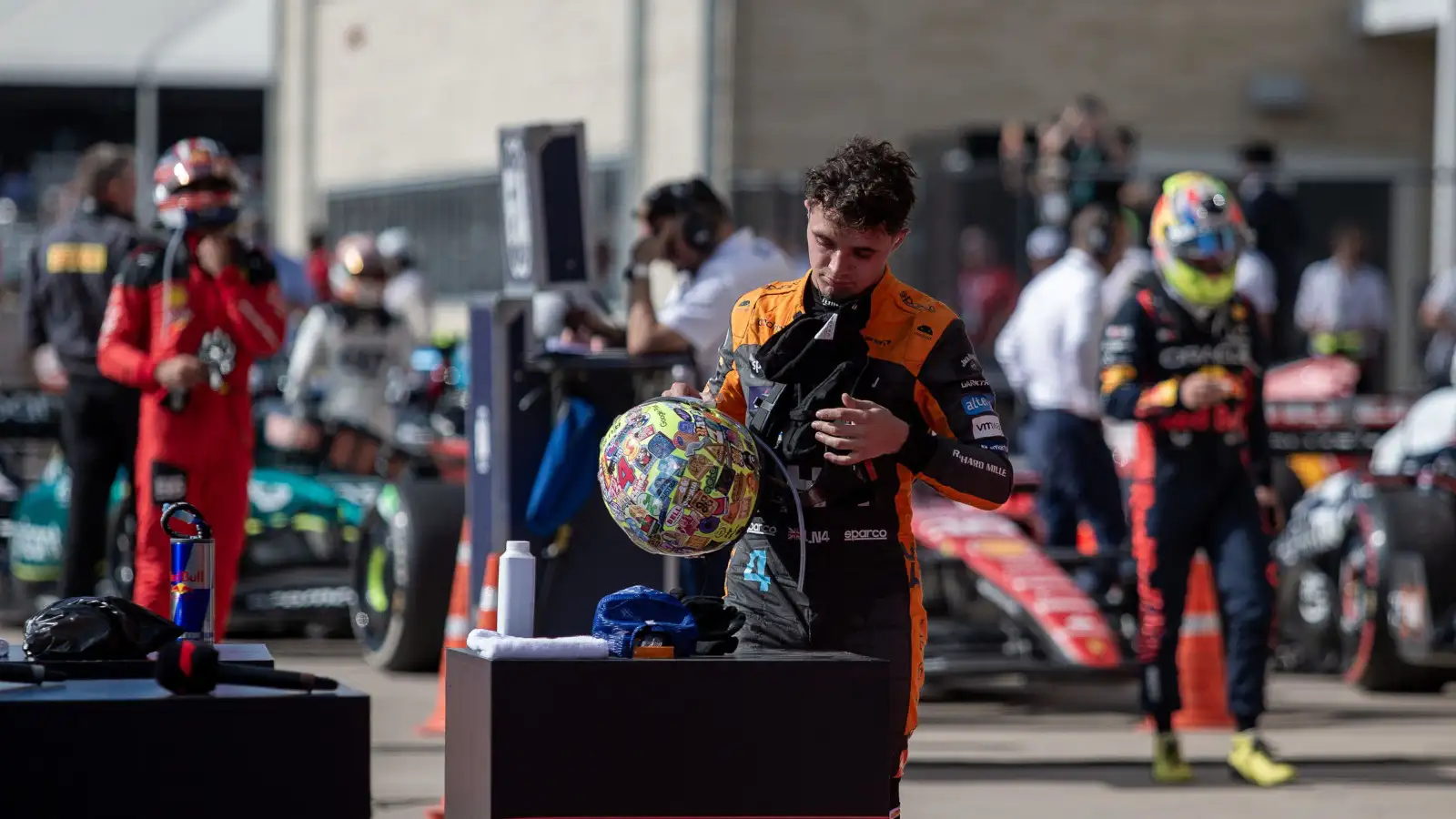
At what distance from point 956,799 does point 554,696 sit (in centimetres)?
407

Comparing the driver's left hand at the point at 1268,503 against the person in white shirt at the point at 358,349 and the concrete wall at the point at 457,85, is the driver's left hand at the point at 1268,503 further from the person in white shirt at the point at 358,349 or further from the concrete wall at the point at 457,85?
the concrete wall at the point at 457,85

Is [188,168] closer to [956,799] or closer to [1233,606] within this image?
[956,799]

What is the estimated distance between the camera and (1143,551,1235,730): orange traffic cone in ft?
32.2

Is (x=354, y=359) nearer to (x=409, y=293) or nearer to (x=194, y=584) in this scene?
(x=409, y=293)

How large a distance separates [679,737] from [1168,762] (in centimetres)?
457

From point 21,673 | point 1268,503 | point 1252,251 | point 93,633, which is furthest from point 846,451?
point 1252,251

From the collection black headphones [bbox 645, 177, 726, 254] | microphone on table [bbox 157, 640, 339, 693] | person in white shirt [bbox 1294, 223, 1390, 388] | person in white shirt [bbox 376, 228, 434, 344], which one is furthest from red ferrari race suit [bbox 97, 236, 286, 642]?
person in white shirt [bbox 1294, 223, 1390, 388]

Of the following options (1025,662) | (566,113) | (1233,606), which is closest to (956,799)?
(1233,606)

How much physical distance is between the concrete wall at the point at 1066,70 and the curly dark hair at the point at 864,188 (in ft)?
54.5

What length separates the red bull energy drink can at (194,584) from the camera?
487 centimetres

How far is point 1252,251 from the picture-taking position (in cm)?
1622

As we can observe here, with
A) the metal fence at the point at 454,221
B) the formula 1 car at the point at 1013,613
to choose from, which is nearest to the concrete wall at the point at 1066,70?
the metal fence at the point at 454,221

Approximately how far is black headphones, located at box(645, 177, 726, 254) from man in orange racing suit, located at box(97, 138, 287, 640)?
1.30m

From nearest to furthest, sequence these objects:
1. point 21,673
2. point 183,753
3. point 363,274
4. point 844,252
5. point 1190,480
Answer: point 183,753, point 21,673, point 844,252, point 1190,480, point 363,274
